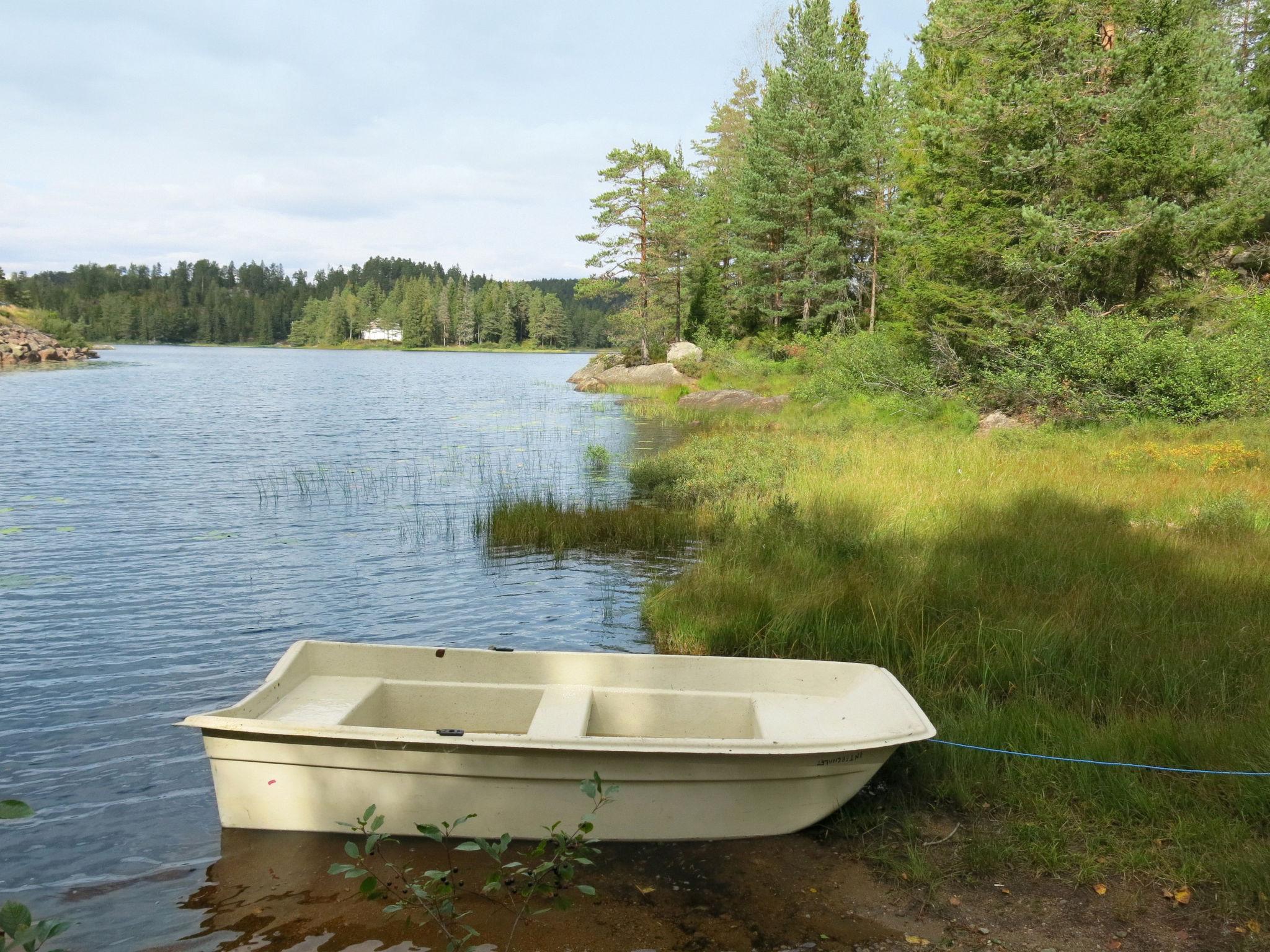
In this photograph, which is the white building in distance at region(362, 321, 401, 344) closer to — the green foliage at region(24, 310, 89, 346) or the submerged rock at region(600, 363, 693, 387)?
the green foliage at region(24, 310, 89, 346)

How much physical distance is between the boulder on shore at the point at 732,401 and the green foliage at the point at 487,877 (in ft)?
72.9

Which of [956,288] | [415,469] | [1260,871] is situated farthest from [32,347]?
[1260,871]

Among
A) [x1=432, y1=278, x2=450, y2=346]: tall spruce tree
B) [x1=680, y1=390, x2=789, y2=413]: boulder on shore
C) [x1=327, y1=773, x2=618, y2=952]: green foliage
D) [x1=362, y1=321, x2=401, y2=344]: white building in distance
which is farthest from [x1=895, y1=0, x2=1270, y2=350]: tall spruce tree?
[x1=362, y1=321, x2=401, y2=344]: white building in distance

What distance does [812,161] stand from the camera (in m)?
32.6

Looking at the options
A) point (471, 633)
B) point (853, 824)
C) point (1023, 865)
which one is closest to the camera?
point (1023, 865)

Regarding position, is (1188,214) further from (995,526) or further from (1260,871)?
(1260,871)

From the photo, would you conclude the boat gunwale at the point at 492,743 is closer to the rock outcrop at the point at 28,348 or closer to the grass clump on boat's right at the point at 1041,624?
the grass clump on boat's right at the point at 1041,624

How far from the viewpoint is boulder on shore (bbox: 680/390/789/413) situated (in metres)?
26.9

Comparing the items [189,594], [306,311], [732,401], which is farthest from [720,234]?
[306,311]

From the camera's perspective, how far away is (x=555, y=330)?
409 ft

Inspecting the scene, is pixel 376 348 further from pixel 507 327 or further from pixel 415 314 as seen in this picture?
pixel 507 327

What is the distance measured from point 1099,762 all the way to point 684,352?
3662 centimetres

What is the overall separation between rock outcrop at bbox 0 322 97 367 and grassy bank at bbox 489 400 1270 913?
66.0 meters

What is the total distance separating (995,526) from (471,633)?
217 inches
